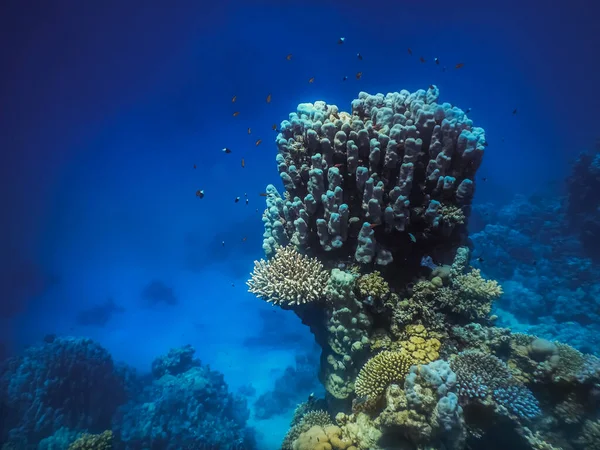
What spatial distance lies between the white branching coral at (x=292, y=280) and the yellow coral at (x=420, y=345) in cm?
154

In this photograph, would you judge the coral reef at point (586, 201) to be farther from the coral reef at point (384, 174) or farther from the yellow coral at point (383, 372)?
the yellow coral at point (383, 372)

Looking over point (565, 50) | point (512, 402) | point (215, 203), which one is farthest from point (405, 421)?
point (565, 50)

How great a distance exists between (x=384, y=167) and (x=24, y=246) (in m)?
69.0

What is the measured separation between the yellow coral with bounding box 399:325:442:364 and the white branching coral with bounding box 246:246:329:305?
1535mm

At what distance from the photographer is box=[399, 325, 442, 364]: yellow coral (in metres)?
4.32

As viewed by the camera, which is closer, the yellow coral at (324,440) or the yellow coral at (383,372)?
the yellow coral at (383,372)

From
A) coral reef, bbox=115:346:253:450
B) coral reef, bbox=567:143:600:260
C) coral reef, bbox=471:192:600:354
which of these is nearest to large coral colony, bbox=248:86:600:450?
coral reef, bbox=115:346:253:450

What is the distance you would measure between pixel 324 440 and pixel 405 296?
2.66 metres

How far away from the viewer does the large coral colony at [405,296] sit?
4.03 m

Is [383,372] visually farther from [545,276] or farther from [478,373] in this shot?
[545,276]

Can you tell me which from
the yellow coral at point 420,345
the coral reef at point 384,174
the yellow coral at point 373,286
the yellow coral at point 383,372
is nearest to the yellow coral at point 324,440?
the yellow coral at point 383,372

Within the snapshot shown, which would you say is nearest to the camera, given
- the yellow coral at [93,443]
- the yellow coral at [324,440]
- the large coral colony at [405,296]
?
the large coral colony at [405,296]

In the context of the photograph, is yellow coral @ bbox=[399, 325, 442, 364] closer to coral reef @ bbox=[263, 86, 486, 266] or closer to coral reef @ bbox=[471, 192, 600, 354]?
coral reef @ bbox=[263, 86, 486, 266]

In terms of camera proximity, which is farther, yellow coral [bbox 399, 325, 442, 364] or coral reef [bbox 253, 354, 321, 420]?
coral reef [bbox 253, 354, 321, 420]
